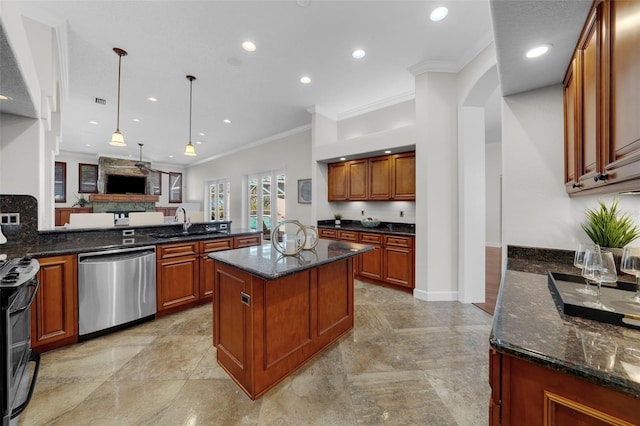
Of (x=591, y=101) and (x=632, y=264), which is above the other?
(x=591, y=101)

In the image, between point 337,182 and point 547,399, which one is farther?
point 337,182

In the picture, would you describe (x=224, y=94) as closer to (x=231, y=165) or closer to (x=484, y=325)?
(x=231, y=165)

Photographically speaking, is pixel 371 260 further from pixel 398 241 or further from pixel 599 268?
pixel 599 268

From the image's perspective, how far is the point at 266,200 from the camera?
23.8 ft

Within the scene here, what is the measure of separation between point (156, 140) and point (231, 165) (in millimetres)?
2170

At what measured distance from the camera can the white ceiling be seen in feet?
5.76

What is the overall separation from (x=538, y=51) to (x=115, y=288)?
3933 mm

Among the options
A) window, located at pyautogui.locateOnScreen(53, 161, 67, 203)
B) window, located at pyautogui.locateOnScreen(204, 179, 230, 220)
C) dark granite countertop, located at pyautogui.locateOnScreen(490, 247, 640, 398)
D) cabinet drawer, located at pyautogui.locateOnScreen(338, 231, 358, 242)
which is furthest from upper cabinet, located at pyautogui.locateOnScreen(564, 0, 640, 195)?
window, located at pyautogui.locateOnScreen(53, 161, 67, 203)

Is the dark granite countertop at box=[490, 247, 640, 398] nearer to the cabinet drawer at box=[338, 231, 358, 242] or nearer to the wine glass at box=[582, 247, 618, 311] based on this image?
the wine glass at box=[582, 247, 618, 311]

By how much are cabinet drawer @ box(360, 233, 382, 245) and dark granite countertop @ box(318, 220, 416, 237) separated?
7 centimetres

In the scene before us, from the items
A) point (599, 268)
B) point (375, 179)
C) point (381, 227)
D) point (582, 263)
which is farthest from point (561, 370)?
point (381, 227)

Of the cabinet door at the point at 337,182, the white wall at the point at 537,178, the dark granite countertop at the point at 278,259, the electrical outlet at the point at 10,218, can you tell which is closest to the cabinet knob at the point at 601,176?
the white wall at the point at 537,178

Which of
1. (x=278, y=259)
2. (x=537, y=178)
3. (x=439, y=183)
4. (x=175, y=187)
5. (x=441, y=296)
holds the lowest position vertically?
(x=441, y=296)

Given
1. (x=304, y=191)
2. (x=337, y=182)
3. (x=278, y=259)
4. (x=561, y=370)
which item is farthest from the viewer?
(x=304, y=191)
